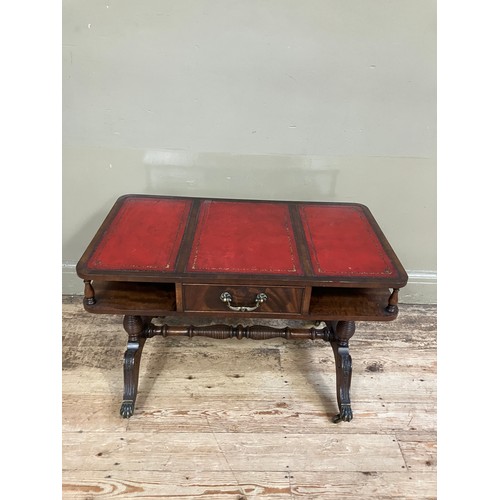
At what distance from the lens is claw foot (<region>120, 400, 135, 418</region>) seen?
1602 millimetres

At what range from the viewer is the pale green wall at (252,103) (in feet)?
5.55

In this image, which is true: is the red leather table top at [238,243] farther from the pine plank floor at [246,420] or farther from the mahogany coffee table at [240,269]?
the pine plank floor at [246,420]

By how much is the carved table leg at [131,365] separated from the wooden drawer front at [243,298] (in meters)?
0.32

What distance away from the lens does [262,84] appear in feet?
5.86

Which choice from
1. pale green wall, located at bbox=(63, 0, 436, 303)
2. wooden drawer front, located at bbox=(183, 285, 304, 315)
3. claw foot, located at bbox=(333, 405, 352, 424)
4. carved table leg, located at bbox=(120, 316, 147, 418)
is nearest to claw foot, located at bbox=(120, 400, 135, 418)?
carved table leg, located at bbox=(120, 316, 147, 418)

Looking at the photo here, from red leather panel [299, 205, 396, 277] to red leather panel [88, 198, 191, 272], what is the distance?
448mm

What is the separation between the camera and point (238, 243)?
1.52 metres

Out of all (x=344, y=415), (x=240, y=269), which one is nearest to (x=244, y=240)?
(x=240, y=269)

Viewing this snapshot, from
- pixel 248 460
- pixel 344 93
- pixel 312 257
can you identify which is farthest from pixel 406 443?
pixel 344 93

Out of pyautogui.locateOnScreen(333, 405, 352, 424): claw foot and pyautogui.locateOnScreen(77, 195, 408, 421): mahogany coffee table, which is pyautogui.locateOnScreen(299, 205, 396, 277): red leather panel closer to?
pyautogui.locateOnScreen(77, 195, 408, 421): mahogany coffee table

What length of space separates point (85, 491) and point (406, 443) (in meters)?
1.04

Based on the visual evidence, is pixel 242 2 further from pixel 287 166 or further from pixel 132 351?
pixel 132 351

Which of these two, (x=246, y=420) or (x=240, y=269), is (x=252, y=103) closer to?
(x=240, y=269)

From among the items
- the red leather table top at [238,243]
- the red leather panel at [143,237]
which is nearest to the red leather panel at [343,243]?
the red leather table top at [238,243]
